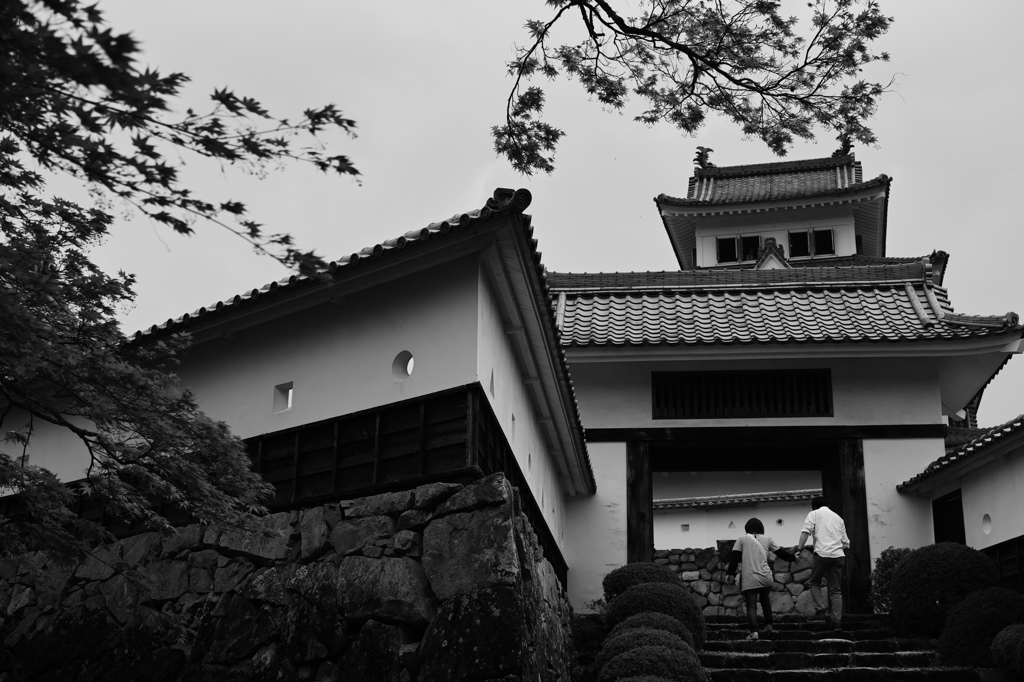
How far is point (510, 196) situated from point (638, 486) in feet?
32.0

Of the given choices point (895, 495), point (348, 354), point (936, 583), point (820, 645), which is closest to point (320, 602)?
point (348, 354)

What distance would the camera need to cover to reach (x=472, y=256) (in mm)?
9891

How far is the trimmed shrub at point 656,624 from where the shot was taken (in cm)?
1224

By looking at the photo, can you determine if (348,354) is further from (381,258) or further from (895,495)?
(895,495)

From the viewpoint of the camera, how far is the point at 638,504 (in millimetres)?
17750

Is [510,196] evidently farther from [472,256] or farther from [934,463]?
[934,463]

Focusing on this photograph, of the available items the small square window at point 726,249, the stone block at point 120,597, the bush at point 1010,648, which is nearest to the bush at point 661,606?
the bush at point 1010,648

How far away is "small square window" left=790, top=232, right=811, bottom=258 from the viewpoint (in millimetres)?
37000

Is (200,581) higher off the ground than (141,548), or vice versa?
(141,548)

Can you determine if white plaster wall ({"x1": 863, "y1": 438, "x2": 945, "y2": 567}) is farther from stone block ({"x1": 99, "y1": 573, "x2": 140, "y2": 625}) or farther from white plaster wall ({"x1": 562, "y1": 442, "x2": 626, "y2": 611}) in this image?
stone block ({"x1": 99, "y1": 573, "x2": 140, "y2": 625})

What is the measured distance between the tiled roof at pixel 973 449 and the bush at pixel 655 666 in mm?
6134

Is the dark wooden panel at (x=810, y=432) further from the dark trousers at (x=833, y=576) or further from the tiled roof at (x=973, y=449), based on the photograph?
the dark trousers at (x=833, y=576)

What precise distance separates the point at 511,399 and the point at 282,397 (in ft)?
7.85

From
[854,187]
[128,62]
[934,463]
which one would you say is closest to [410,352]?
[128,62]
